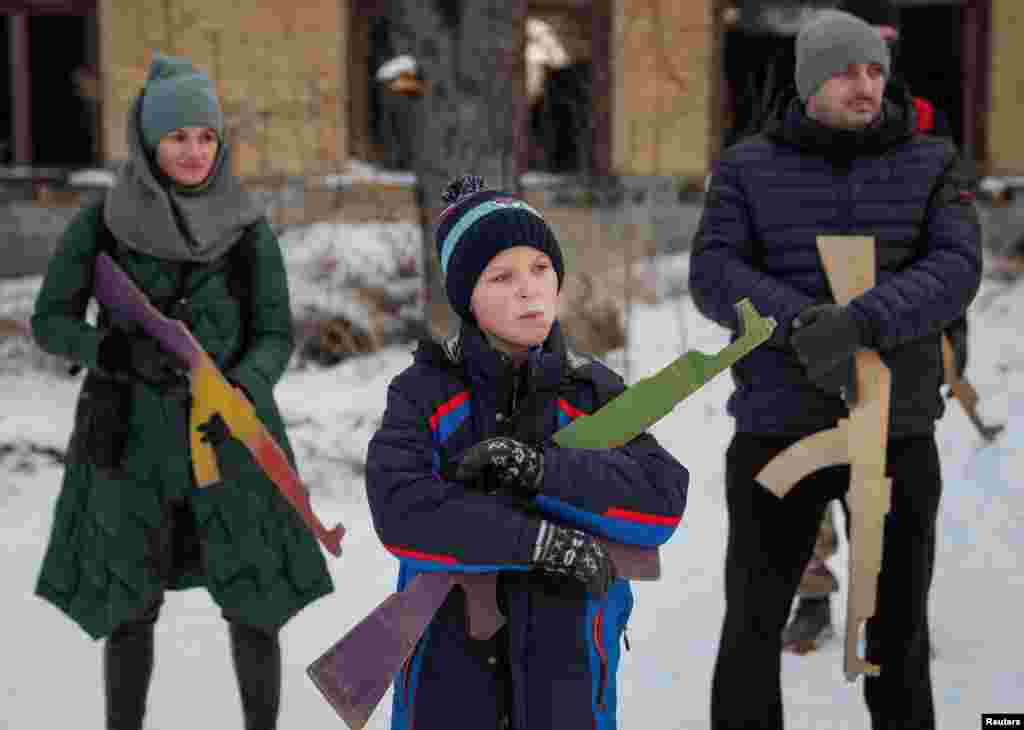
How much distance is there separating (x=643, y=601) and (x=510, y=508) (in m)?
2.71

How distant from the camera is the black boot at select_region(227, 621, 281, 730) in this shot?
10.4 ft

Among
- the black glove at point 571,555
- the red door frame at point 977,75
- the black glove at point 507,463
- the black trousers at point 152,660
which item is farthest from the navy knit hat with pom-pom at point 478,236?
the red door frame at point 977,75

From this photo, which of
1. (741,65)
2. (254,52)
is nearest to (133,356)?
(254,52)

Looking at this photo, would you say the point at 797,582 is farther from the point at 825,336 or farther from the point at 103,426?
the point at 103,426

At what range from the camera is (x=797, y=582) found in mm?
3004

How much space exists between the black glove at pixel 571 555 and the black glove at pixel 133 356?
1.37 m

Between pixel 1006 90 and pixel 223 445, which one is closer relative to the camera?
pixel 223 445

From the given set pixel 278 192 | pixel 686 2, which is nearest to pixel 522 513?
pixel 278 192

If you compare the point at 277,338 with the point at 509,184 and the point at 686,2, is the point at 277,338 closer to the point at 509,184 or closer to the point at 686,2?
the point at 509,184

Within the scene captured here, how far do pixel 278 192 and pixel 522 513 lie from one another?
6.41 metres

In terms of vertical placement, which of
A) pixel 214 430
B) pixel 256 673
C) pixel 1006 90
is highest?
pixel 1006 90

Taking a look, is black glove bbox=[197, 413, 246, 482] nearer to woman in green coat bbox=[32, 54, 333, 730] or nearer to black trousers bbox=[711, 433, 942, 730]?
woman in green coat bbox=[32, 54, 333, 730]

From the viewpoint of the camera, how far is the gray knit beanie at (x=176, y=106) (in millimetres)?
3115

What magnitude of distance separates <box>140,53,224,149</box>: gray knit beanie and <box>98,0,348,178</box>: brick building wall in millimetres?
7790
